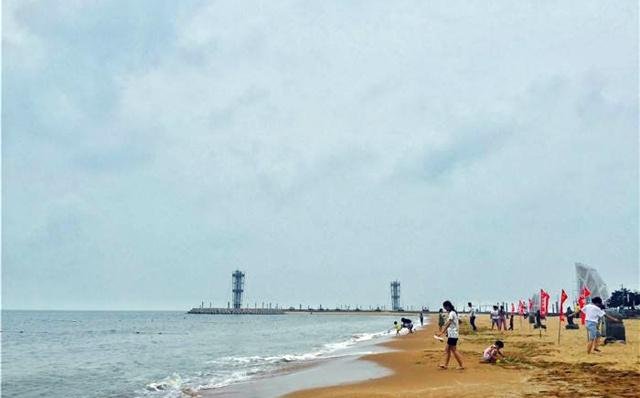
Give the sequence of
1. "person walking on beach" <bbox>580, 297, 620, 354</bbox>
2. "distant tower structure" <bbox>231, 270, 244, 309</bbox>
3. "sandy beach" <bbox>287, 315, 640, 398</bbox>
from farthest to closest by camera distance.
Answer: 1. "distant tower structure" <bbox>231, 270, 244, 309</bbox>
2. "person walking on beach" <bbox>580, 297, 620, 354</bbox>
3. "sandy beach" <bbox>287, 315, 640, 398</bbox>

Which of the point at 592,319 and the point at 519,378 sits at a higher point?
the point at 592,319

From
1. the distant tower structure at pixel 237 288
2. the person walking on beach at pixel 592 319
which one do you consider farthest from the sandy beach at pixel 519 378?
the distant tower structure at pixel 237 288

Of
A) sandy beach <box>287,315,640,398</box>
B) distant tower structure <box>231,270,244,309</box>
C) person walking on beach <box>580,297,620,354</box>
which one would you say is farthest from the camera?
distant tower structure <box>231,270,244,309</box>

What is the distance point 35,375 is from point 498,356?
2038 centimetres

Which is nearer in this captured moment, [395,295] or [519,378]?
[519,378]

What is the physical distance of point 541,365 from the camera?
15.3 m

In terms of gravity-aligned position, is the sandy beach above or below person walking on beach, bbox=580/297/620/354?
below

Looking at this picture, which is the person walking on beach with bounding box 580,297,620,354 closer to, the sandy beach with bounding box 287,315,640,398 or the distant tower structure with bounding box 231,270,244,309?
the sandy beach with bounding box 287,315,640,398

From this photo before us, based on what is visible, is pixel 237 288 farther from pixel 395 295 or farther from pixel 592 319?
pixel 592 319

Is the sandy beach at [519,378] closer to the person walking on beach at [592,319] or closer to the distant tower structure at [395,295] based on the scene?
the person walking on beach at [592,319]

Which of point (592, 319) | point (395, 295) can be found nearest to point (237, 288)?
point (395, 295)

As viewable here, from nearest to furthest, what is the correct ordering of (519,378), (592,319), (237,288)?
(519,378) < (592,319) < (237,288)

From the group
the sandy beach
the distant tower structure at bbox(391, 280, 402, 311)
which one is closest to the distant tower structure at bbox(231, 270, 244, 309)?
the distant tower structure at bbox(391, 280, 402, 311)

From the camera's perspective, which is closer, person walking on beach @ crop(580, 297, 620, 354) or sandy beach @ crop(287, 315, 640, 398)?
sandy beach @ crop(287, 315, 640, 398)
